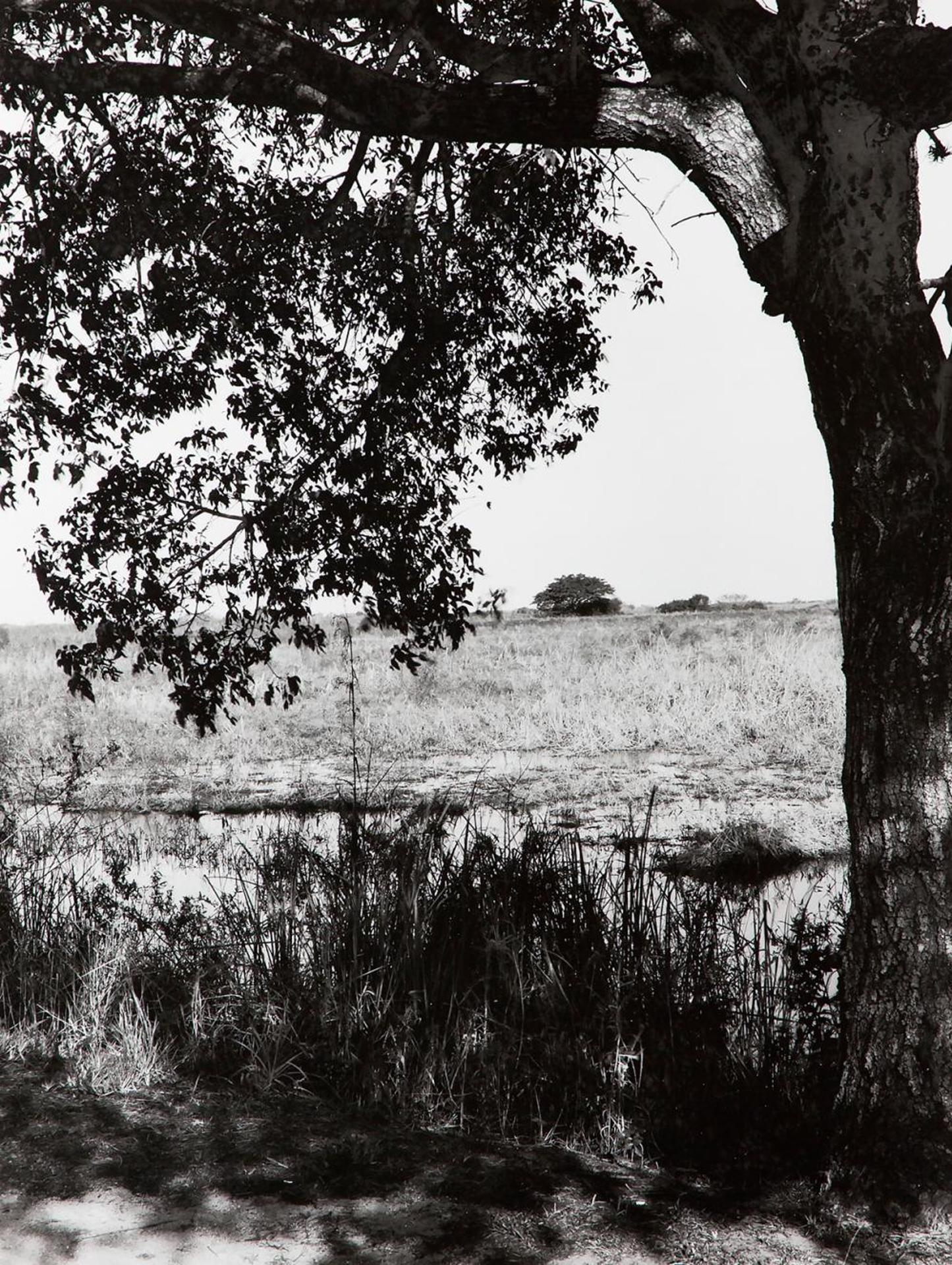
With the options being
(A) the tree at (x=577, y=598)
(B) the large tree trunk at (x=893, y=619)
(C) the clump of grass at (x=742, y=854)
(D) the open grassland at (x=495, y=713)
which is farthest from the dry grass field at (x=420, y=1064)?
(A) the tree at (x=577, y=598)

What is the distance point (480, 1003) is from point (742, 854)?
5735mm

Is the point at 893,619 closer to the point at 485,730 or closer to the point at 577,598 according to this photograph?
the point at 485,730

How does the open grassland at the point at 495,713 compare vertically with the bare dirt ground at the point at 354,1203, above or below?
above

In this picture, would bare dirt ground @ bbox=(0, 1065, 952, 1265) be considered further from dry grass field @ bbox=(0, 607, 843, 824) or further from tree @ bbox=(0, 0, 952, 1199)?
dry grass field @ bbox=(0, 607, 843, 824)

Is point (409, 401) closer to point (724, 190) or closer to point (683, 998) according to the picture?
point (724, 190)

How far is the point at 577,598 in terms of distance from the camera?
4119cm

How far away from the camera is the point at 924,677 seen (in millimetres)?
3721

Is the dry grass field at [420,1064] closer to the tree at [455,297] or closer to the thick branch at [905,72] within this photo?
the tree at [455,297]

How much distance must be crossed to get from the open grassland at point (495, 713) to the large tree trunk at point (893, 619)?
26.5ft

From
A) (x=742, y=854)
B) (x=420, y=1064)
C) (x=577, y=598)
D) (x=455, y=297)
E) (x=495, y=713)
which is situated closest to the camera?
(x=420, y=1064)

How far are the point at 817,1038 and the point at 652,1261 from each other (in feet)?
4.50

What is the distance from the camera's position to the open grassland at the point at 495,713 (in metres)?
15.2

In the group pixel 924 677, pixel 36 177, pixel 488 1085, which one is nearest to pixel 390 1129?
pixel 488 1085

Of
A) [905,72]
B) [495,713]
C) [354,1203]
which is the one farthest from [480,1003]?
[495,713]
